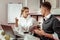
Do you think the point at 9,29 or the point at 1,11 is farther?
the point at 1,11

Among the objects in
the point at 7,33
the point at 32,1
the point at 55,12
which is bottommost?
the point at 7,33

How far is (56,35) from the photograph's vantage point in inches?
76.0

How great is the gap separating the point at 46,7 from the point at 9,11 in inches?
96.7

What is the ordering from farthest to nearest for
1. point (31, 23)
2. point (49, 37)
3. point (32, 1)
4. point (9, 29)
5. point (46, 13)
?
point (32, 1), point (31, 23), point (9, 29), point (46, 13), point (49, 37)

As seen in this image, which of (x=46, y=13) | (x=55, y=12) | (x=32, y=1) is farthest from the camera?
(x=32, y=1)

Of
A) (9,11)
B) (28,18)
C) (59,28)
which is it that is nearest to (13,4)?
(9,11)

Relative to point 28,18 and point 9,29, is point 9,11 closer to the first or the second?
point 28,18

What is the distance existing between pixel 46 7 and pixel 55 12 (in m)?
1.50

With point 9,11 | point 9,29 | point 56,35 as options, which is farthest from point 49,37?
point 9,11

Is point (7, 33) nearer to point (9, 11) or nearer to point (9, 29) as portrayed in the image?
point (9, 29)

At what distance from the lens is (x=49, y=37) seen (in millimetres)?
1909

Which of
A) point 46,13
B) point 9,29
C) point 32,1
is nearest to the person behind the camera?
A: point 46,13

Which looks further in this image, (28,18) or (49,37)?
(28,18)

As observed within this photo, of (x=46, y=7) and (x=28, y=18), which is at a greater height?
(x=46, y=7)
